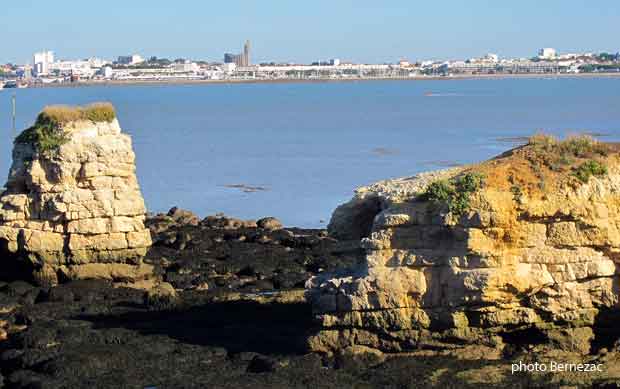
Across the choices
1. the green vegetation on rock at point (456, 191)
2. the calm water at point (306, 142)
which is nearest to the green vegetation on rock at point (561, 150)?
the green vegetation on rock at point (456, 191)

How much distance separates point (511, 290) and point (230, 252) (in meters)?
15.3

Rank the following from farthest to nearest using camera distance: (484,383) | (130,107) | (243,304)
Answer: (130,107), (243,304), (484,383)

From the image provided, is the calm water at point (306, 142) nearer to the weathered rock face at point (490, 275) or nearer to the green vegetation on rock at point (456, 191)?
the green vegetation on rock at point (456, 191)

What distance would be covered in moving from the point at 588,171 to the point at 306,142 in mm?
→ 66721

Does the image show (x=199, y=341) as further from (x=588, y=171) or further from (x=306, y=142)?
(x=306, y=142)

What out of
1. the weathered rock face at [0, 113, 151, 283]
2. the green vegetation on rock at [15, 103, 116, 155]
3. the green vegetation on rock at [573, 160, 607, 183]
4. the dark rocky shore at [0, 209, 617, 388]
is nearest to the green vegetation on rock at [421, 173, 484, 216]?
the green vegetation on rock at [573, 160, 607, 183]

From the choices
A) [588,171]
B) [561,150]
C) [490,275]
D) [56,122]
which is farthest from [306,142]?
[490,275]

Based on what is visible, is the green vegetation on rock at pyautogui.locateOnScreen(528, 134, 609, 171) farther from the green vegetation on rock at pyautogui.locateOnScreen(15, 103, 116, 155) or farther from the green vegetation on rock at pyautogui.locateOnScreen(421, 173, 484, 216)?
the green vegetation on rock at pyautogui.locateOnScreen(15, 103, 116, 155)

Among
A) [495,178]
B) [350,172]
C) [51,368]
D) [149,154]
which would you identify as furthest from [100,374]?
[149,154]

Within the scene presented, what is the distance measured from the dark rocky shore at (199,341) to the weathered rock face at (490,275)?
51cm

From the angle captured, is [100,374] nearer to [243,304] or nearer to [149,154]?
[243,304]

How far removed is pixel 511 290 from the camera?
73.1 feet

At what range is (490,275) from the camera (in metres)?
22.1

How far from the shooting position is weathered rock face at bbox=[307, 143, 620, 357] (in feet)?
73.4
